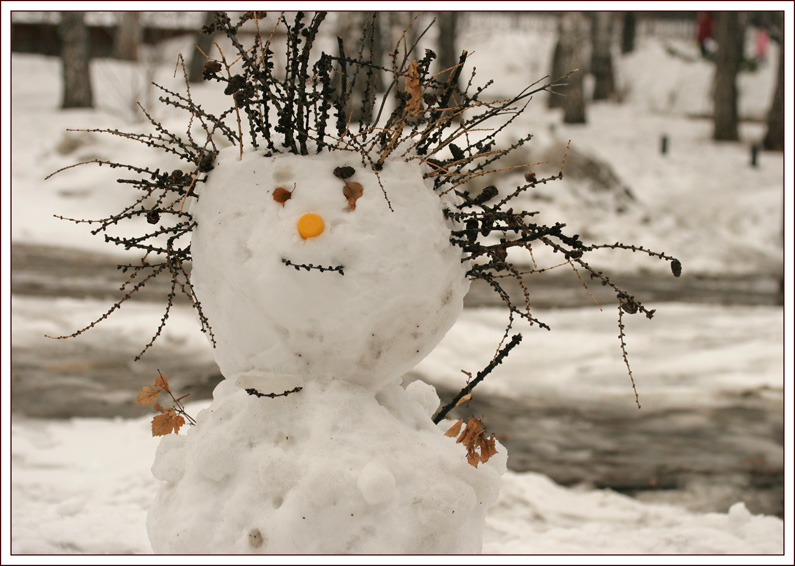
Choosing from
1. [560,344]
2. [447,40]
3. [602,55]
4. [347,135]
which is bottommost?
[560,344]

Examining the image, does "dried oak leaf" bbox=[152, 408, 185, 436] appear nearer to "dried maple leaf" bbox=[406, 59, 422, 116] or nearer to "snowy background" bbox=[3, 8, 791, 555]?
"dried maple leaf" bbox=[406, 59, 422, 116]

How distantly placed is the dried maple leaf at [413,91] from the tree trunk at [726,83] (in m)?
11.4

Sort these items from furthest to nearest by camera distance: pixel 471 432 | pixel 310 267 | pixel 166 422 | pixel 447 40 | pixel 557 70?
1. pixel 557 70
2. pixel 447 40
3. pixel 166 422
4. pixel 471 432
5. pixel 310 267

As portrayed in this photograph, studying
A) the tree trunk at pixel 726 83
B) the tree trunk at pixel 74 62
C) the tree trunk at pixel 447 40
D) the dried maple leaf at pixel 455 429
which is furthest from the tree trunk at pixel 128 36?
the dried maple leaf at pixel 455 429

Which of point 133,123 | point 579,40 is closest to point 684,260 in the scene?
point 579,40

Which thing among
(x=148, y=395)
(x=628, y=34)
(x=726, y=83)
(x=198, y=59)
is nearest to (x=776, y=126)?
(x=726, y=83)

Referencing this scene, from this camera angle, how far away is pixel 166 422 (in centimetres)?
221

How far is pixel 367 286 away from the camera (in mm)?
2051

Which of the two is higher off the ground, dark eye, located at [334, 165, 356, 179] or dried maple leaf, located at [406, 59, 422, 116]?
dried maple leaf, located at [406, 59, 422, 116]

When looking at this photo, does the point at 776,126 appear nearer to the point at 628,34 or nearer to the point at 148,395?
the point at 628,34

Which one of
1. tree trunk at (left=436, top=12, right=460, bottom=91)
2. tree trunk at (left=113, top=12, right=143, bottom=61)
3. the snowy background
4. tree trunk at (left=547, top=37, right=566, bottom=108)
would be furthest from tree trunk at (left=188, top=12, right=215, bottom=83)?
tree trunk at (left=547, top=37, right=566, bottom=108)

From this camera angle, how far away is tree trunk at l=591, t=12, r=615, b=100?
13849mm

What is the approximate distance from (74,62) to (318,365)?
10.3 m

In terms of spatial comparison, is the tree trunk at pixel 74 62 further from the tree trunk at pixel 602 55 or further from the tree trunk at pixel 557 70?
the tree trunk at pixel 602 55
